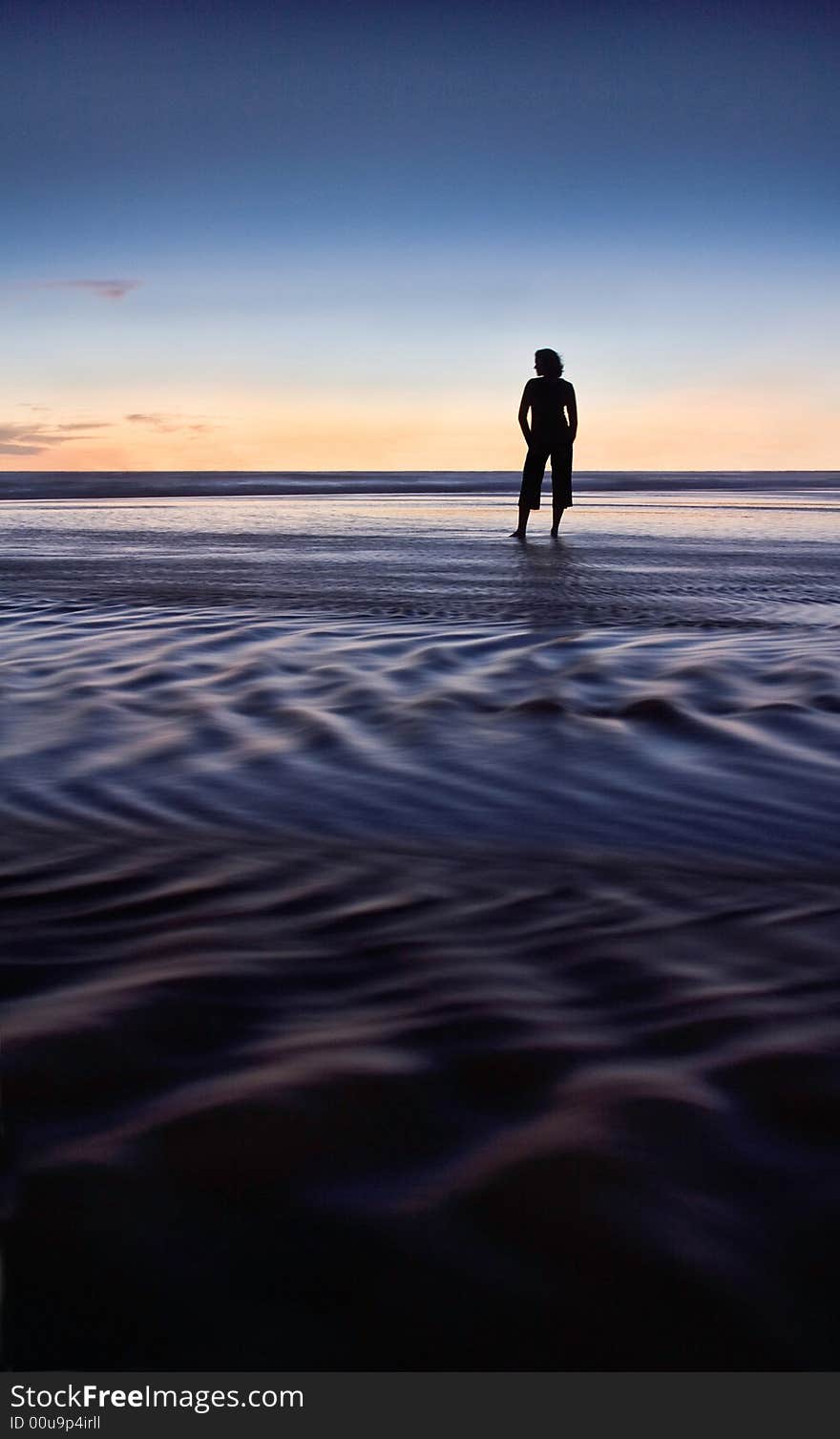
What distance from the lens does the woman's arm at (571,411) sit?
1238 centimetres

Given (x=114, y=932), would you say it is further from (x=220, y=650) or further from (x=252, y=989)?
(x=220, y=650)

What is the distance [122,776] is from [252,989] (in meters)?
1.53

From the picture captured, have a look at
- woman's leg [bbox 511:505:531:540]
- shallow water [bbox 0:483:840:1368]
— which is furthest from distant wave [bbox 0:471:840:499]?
shallow water [bbox 0:483:840:1368]

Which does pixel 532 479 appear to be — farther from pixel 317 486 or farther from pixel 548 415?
pixel 317 486

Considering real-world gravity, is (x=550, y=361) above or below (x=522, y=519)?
above

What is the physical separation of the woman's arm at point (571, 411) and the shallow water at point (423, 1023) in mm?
8311

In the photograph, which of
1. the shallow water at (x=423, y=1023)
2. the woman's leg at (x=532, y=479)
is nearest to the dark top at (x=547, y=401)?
the woman's leg at (x=532, y=479)

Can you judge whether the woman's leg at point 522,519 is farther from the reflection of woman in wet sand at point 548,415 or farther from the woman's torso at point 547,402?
the woman's torso at point 547,402

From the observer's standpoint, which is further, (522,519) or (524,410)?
(522,519)

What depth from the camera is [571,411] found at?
12453 millimetres

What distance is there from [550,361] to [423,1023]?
11.4 metres

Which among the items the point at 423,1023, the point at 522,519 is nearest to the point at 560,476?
the point at 522,519

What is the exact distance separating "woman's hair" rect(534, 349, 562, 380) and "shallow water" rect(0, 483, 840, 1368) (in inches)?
326

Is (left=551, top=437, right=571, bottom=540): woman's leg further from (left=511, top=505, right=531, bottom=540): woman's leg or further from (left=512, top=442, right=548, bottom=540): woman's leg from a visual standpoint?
(left=511, top=505, right=531, bottom=540): woman's leg
